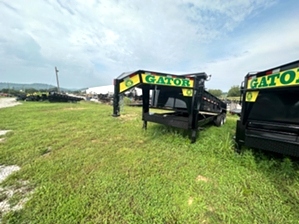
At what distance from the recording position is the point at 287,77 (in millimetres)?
2258

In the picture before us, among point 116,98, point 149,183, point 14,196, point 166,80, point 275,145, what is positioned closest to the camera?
point 14,196

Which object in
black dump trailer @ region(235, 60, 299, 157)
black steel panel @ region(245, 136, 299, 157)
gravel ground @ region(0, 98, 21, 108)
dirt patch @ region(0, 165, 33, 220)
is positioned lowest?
dirt patch @ region(0, 165, 33, 220)

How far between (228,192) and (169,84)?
8.13 feet

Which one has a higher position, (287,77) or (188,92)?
(287,77)

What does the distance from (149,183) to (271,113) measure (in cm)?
318

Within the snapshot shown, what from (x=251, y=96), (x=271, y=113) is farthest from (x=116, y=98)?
(x=271, y=113)

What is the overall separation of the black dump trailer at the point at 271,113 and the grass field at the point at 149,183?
386 mm

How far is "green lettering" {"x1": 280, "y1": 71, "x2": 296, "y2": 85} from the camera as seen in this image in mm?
2182

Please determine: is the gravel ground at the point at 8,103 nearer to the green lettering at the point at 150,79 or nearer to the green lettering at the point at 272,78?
the green lettering at the point at 150,79

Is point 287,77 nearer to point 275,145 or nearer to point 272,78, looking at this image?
point 272,78

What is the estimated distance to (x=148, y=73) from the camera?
341 cm

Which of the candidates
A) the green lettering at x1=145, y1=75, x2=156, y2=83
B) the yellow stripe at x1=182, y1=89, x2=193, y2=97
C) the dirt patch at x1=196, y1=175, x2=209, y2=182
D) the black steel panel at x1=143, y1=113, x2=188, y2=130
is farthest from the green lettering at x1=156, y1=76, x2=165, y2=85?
the dirt patch at x1=196, y1=175, x2=209, y2=182

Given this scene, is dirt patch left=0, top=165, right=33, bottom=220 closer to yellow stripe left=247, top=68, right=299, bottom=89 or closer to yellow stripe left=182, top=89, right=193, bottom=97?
yellow stripe left=182, top=89, right=193, bottom=97

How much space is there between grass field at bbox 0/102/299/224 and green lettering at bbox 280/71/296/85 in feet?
4.87
